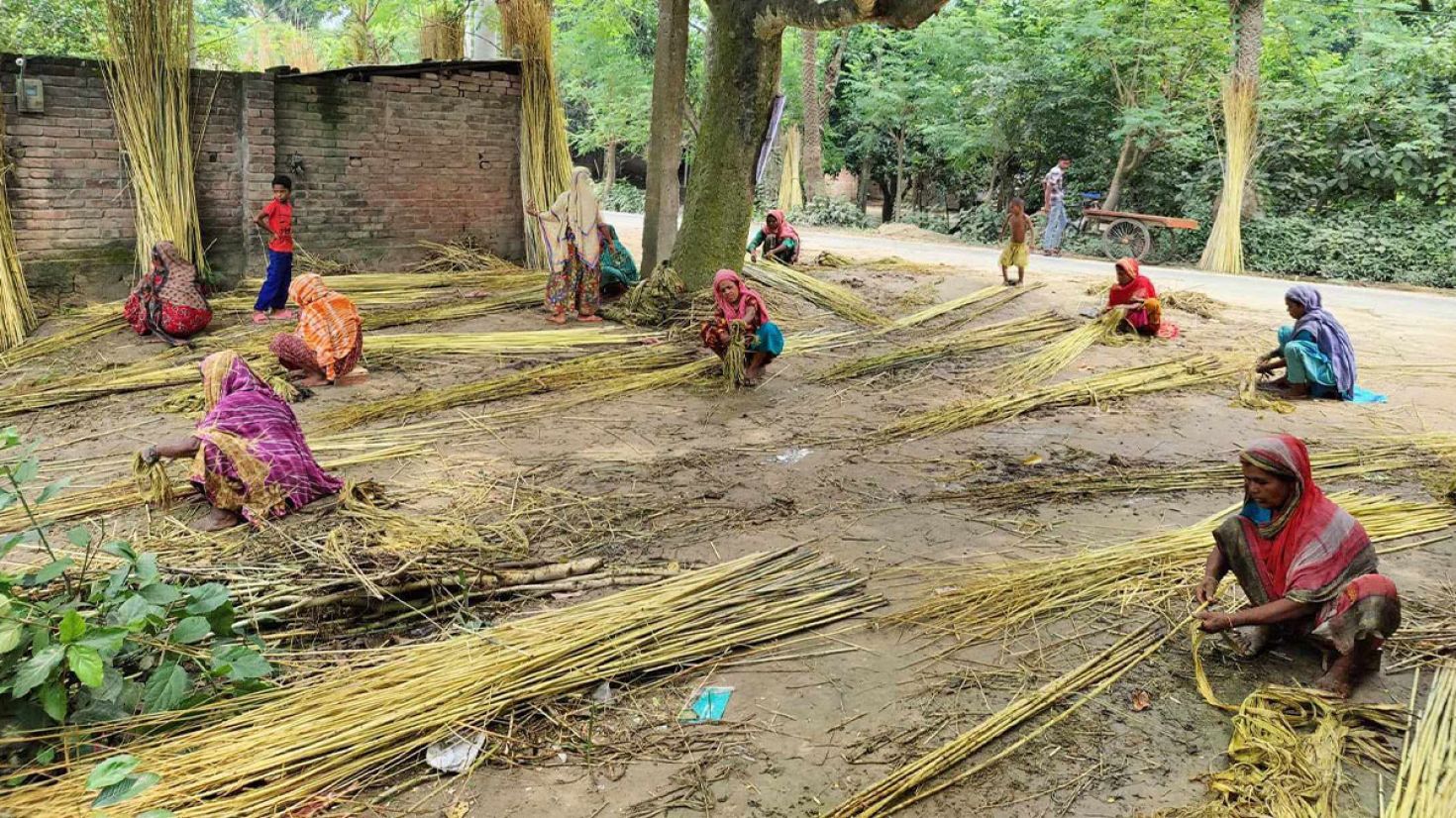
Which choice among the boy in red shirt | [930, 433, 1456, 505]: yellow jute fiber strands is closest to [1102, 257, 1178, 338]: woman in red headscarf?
[930, 433, 1456, 505]: yellow jute fiber strands

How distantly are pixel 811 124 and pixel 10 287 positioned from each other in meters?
13.9

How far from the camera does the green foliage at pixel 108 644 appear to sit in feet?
7.40

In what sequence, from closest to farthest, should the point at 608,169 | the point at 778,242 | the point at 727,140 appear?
1. the point at 727,140
2. the point at 778,242
3. the point at 608,169

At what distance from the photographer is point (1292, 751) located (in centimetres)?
243

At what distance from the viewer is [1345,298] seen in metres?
10.4

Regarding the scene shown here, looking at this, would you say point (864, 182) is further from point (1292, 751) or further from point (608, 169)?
point (1292, 751)

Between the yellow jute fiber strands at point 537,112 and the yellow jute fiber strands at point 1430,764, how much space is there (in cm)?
878

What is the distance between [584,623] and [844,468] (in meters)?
2.12

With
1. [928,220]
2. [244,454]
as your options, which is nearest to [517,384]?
[244,454]

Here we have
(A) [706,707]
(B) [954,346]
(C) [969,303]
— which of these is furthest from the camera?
(C) [969,303]

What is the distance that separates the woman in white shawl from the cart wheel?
8.88 m

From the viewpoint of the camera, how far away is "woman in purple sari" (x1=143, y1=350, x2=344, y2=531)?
388 centimetres

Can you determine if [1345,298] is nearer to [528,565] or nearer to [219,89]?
[528,565]

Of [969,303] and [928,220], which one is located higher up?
[928,220]
